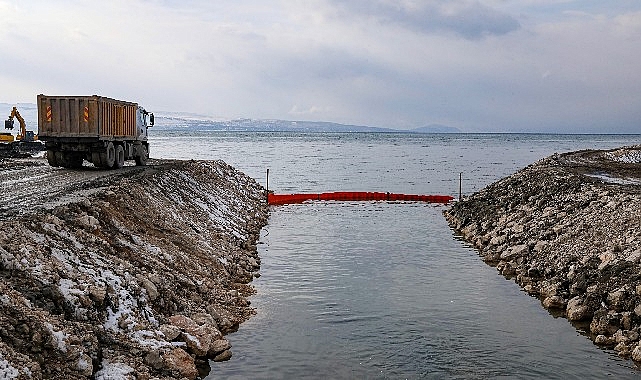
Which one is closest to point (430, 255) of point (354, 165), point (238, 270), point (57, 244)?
point (238, 270)

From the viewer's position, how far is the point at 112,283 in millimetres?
12117

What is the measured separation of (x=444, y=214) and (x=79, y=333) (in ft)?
86.2

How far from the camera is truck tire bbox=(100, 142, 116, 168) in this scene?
1141 inches

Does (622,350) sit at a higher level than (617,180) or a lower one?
lower

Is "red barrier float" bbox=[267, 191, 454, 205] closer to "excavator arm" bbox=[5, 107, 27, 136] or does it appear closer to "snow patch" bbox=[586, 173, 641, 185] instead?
"snow patch" bbox=[586, 173, 641, 185]

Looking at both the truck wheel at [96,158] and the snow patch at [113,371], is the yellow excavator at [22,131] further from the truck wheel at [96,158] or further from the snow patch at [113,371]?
the snow patch at [113,371]

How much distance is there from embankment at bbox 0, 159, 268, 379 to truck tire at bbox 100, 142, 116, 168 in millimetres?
6381

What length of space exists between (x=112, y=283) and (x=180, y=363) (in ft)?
7.58

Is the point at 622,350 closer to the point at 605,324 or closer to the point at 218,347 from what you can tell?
the point at 605,324

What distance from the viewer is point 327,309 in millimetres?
15820

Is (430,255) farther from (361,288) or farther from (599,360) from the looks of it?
(599,360)

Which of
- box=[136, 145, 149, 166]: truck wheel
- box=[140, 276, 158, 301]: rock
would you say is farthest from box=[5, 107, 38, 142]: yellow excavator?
box=[140, 276, 158, 301]: rock

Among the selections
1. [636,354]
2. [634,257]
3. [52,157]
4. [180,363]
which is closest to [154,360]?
[180,363]

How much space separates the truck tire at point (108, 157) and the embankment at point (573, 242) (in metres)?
16.6
